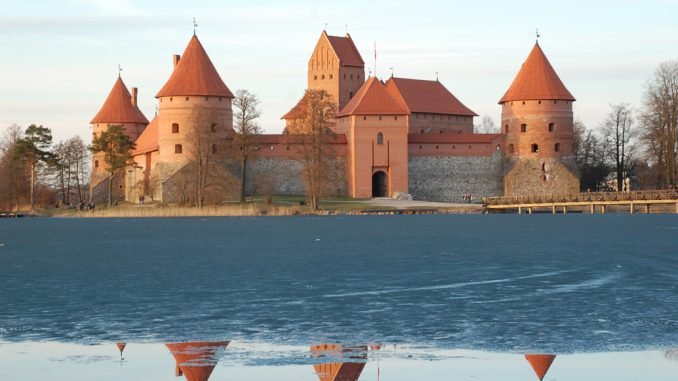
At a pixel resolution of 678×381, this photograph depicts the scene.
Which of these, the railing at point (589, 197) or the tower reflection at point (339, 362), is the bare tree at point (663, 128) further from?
the tower reflection at point (339, 362)

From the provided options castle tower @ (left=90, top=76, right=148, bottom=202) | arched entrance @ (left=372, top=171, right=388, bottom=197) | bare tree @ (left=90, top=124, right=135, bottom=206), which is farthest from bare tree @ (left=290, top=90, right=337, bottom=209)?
castle tower @ (left=90, top=76, right=148, bottom=202)

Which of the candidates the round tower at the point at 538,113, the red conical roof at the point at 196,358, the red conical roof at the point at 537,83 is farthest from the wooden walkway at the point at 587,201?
the red conical roof at the point at 196,358

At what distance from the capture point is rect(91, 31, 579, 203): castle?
188ft

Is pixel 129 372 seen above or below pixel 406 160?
below

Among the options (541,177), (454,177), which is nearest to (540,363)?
(454,177)

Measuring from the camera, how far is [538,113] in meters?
60.6

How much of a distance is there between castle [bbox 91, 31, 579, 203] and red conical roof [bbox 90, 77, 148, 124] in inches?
198

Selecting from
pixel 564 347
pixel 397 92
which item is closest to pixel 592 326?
pixel 564 347

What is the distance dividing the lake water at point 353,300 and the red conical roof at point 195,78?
2330 centimetres

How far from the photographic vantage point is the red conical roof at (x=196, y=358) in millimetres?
12250

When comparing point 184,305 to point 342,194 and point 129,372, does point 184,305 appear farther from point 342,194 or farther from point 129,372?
point 342,194

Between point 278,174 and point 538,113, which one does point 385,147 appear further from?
point 538,113

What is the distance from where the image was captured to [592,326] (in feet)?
49.5

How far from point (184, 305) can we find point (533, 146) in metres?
45.0
